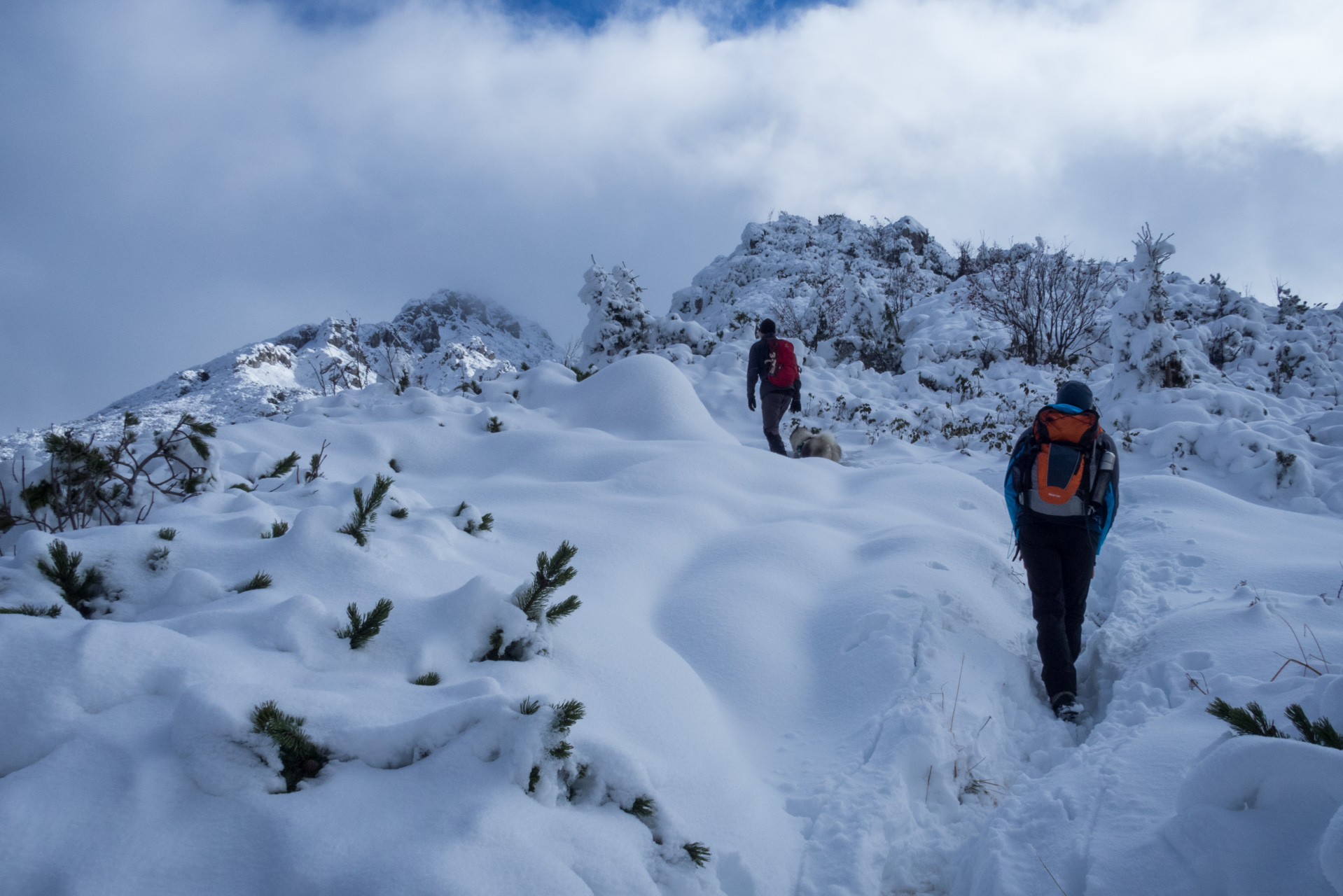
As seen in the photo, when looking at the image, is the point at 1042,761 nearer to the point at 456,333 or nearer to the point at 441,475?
the point at 441,475

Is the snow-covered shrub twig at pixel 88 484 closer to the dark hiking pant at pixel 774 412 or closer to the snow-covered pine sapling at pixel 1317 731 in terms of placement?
the snow-covered pine sapling at pixel 1317 731

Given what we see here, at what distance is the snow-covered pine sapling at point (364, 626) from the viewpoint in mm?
2316

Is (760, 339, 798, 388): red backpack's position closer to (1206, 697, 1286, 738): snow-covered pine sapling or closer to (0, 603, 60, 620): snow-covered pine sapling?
(1206, 697, 1286, 738): snow-covered pine sapling

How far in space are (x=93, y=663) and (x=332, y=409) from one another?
6284 mm

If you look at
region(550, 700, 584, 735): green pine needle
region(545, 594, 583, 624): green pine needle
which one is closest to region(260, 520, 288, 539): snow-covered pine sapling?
region(545, 594, 583, 624): green pine needle

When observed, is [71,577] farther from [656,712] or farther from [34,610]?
[656,712]

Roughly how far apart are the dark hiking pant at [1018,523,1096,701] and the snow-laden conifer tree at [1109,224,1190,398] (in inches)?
345

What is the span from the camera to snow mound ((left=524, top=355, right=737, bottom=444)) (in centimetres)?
774

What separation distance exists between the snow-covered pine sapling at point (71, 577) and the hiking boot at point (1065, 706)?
174 inches

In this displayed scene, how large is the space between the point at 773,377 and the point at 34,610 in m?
7.16

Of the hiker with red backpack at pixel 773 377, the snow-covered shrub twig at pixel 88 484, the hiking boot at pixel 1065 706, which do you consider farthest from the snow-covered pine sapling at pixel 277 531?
Result: the hiker with red backpack at pixel 773 377

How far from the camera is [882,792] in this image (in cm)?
252

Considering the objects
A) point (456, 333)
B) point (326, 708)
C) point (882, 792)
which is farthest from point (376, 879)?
point (456, 333)

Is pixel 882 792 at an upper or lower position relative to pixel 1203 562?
lower
